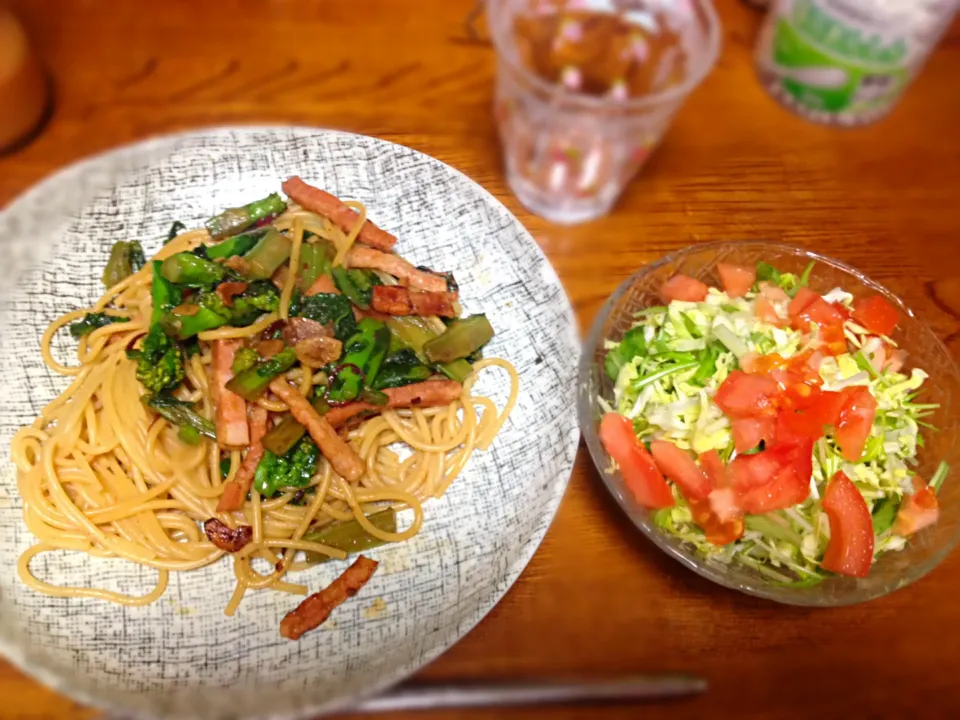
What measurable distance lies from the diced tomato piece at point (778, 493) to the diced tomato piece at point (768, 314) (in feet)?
1.19

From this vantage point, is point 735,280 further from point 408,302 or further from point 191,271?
point 191,271

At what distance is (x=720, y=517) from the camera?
4.25 ft

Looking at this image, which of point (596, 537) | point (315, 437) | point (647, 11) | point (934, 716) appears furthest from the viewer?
point (647, 11)

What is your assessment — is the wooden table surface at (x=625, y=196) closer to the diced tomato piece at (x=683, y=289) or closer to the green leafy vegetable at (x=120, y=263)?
the diced tomato piece at (x=683, y=289)

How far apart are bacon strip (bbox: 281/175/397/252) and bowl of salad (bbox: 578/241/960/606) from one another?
618 mm

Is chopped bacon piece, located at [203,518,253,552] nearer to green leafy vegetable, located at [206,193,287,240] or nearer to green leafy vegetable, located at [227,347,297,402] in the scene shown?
green leafy vegetable, located at [227,347,297,402]

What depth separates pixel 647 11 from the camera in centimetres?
169

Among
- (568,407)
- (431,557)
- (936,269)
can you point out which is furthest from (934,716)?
(936,269)

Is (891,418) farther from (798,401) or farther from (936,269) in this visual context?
(936,269)

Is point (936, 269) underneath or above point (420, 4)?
underneath

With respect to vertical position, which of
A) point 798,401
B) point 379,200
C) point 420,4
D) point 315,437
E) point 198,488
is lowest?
point 198,488

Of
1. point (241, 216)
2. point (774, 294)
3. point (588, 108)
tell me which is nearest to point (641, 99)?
point (588, 108)

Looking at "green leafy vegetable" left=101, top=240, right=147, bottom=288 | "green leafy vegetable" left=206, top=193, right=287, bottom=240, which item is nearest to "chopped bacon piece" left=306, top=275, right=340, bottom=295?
"green leafy vegetable" left=206, top=193, right=287, bottom=240

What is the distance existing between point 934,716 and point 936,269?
117 cm
